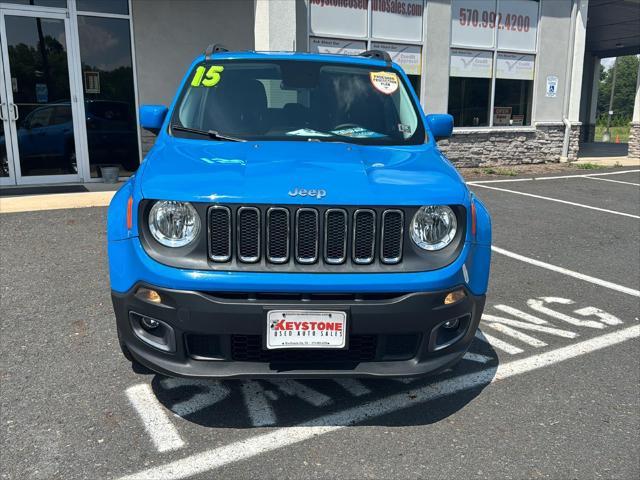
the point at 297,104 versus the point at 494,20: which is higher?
the point at 494,20

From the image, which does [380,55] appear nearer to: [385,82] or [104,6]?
[385,82]

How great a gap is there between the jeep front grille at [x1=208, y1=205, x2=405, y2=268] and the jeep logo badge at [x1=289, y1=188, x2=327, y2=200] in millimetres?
60

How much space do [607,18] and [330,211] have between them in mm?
20457

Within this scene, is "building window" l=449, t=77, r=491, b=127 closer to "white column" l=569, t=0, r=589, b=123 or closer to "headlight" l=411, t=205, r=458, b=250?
"white column" l=569, t=0, r=589, b=123

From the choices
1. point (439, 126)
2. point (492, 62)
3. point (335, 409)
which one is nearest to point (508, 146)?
point (492, 62)

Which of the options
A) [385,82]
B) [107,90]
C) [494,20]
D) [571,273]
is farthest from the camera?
[494,20]

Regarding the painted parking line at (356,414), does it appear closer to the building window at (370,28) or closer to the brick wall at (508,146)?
the building window at (370,28)

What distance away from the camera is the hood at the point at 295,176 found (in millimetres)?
2527

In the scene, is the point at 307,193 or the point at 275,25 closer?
the point at 307,193

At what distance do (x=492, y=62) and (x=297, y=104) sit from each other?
11721 millimetres

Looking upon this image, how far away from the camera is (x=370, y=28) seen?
12.2 m

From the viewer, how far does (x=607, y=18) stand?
746 inches

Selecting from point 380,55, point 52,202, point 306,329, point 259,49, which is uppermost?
point 259,49

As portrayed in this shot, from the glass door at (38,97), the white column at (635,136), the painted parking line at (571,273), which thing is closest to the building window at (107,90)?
the glass door at (38,97)
